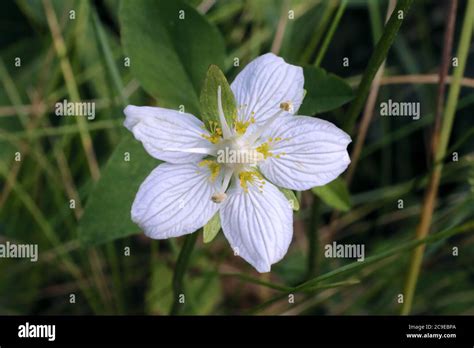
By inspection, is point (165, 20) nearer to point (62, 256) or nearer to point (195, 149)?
point (195, 149)

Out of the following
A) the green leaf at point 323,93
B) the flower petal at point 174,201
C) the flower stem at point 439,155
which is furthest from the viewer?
the flower stem at point 439,155

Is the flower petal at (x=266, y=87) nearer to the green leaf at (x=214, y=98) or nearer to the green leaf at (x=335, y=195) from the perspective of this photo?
the green leaf at (x=214, y=98)

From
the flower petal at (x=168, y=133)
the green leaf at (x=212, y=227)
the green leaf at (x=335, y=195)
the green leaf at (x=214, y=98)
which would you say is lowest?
the green leaf at (x=212, y=227)

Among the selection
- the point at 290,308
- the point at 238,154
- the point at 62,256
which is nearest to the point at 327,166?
the point at 238,154

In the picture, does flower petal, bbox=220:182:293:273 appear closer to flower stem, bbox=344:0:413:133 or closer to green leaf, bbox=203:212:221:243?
green leaf, bbox=203:212:221:243

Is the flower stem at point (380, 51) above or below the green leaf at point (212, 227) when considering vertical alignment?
above

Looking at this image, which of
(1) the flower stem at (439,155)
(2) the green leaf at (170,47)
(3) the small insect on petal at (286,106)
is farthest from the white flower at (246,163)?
(1) the flower stem at (439,155)

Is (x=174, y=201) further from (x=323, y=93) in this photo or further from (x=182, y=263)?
(x=323, y=93)

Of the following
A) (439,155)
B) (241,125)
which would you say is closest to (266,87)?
(241,125)
